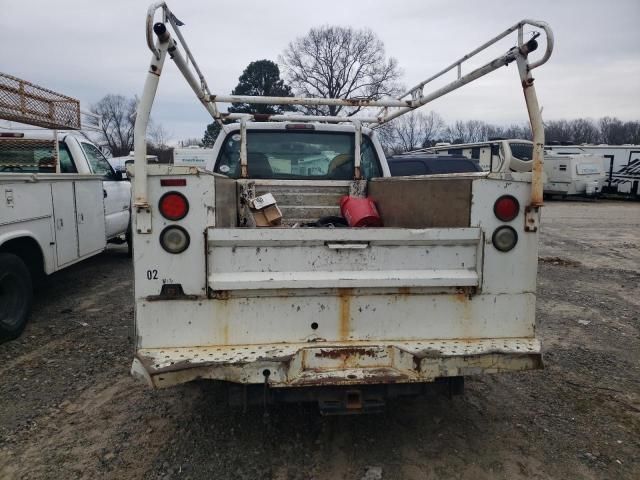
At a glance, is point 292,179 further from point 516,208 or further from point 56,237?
point 56,237

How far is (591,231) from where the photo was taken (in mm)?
13773

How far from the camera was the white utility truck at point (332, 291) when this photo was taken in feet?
8.47

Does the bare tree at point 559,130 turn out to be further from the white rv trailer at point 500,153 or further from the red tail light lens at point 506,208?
the red tail light lens at point 506,208

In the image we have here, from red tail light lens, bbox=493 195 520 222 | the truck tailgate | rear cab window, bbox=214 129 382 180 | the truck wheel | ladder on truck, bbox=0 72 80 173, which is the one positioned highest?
ladder on truck, bbox=0 72 80 173

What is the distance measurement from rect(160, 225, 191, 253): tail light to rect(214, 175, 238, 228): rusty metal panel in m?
0.28

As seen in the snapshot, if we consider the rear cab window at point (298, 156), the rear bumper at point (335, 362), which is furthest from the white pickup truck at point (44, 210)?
the rear bumper at point (335, 362)

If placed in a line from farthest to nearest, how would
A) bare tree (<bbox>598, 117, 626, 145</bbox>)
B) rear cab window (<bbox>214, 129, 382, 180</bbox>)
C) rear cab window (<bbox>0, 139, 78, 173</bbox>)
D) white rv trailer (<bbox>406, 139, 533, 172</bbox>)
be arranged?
bare tree (<bbox>598, 117, 626, 145</bbox>), rear cab window (<bbox>0, 139, 78, 173</bbox>), rear cab window (<bbox>214, 129, 382, 180</bbox>), white rv trailer (<bbox>406, 139, 533, 172</bbox>)

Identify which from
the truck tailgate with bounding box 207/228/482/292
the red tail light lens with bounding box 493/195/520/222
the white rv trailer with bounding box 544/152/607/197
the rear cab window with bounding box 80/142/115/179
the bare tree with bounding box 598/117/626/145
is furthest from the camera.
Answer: the bare tree with bounding box 598/117/626/145

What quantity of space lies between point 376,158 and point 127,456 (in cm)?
352

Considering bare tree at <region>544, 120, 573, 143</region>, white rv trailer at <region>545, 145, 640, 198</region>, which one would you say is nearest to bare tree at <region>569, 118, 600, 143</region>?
bare tree at <region>544, 120, 573, 143</region>

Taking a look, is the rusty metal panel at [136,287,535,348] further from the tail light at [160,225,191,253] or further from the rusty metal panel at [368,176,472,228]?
the rusty metal panel at [368,176,472,228]

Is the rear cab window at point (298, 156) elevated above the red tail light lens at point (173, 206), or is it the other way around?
the rear cab window at point (298, 156)

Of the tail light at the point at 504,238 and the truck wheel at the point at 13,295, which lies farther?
the truck wheel at the point at 13,295

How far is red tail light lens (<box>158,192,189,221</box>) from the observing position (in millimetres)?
2586
